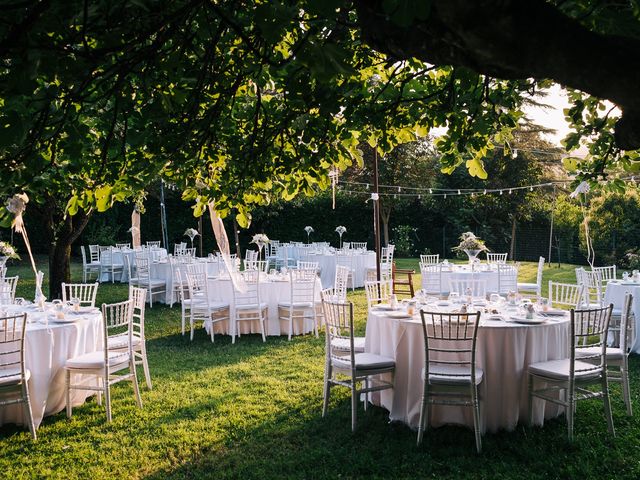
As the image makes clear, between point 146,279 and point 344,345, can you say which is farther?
point 146,279

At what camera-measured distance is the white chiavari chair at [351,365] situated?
4875mm

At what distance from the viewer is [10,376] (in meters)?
4.80

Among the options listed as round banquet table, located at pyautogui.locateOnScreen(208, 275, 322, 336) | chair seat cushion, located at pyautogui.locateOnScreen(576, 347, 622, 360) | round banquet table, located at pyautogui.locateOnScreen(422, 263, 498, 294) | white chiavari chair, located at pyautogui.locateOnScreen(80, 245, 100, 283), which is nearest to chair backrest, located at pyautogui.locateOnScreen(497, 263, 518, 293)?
round banquet table, located at pyautogui.locateOnScreen(422, 263, 498, 294)

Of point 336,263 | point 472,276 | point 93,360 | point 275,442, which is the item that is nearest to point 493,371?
point 275,442

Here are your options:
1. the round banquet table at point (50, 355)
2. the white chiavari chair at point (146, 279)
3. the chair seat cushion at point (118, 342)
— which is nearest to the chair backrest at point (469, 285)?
the chair seat cushion at point (118, 342)

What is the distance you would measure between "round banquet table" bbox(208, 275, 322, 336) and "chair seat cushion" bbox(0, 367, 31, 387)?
4.23m

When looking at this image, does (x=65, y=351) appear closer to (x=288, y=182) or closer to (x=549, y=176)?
(x=288, y=182)

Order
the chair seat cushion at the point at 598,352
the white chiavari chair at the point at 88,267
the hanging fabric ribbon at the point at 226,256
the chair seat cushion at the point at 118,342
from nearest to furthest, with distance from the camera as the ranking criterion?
the chair seat cushion at the point at 598,352, the chair seat cushion at the point at 118,342, the hanging fabric ribbon at the point at 226,256, the white chiavari chair at the point at 88,267

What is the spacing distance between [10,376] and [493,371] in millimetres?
4161

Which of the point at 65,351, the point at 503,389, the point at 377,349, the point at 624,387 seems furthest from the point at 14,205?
the point at 624,387

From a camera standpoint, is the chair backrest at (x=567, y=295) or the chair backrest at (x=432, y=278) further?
the chair backrest at (x=432, y=278)

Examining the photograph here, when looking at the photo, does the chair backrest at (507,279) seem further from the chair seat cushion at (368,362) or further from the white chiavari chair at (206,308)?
the chair seat cushion at (368,362)

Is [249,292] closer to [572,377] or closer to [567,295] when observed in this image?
[567,295]

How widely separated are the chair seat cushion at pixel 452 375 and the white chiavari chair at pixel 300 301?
4229 mm
